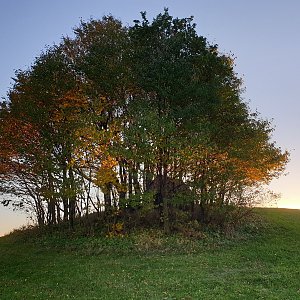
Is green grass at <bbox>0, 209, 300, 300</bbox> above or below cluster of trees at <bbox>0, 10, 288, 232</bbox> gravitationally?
below

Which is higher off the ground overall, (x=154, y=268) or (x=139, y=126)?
(x=139, y=126)

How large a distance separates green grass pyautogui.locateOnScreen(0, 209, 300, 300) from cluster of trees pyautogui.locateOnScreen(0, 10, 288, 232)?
3.77m

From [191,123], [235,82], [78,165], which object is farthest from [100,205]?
[235,82]

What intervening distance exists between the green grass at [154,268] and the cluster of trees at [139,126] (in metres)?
3.77

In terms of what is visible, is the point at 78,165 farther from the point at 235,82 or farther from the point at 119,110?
the point at 235,82

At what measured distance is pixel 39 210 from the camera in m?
40.9

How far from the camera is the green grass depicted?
18.8 metres

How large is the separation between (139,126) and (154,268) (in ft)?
36.8

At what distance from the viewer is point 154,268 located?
23.5 m

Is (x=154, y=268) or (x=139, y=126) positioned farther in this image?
(x=139, y=126)

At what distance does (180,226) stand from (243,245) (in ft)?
17.0

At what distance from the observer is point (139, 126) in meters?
31.1

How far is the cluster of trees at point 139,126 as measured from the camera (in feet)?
104

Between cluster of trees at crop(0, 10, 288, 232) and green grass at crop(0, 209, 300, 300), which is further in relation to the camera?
cluster of trees at crop(0, 10, 288, 232)
